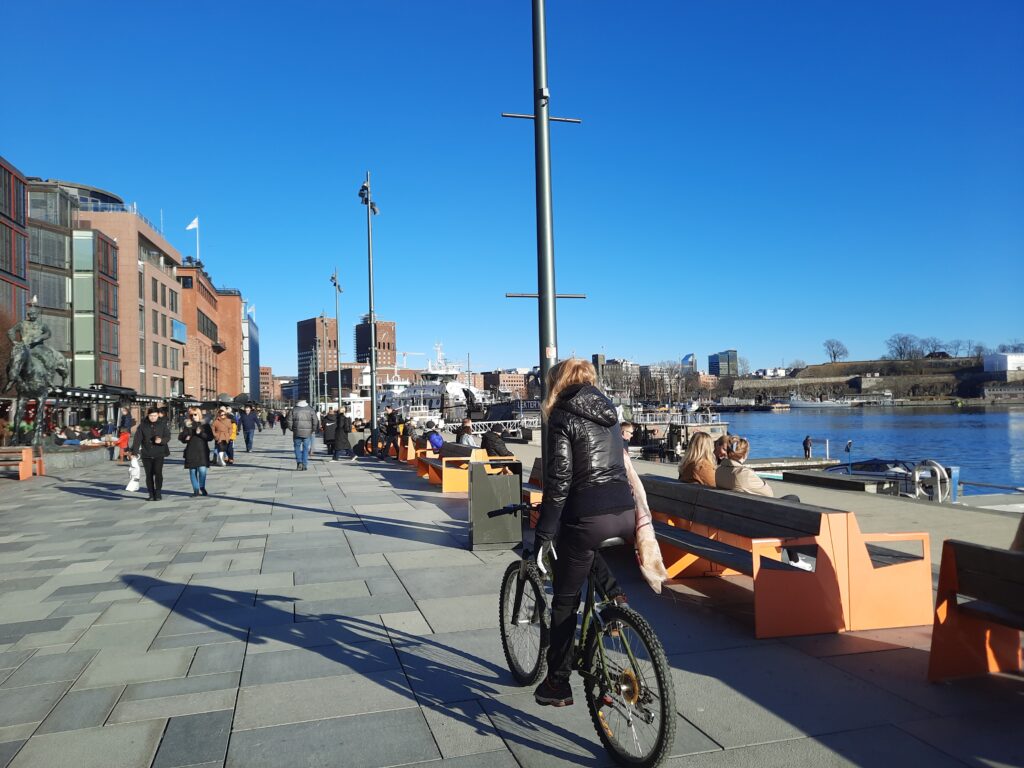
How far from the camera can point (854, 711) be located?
402cm

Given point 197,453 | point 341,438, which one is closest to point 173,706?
point 197,453

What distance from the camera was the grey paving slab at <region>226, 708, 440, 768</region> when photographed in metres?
3.59

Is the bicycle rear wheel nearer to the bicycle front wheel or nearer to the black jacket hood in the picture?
the bicycle front wheel

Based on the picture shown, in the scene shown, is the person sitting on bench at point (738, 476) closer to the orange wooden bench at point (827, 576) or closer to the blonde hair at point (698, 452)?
the blonde hair at point (698, 452)

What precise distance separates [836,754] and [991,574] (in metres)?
1.42

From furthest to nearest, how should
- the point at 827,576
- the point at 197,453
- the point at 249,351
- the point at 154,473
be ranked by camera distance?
the point at 249,351 < the point at 197,453 < the point at 154,473 < the point at 827,576

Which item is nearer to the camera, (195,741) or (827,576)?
(195,741)

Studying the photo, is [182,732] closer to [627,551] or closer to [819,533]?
[819,533]

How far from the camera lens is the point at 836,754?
139 inches

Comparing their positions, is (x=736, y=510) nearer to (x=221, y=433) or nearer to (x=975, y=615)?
(x=975, y=615)

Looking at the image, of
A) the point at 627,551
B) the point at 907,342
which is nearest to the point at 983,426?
the point at 627,551

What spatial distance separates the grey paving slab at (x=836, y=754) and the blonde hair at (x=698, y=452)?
165 inches

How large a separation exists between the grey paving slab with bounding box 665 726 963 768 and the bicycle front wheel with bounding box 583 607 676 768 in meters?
0.27

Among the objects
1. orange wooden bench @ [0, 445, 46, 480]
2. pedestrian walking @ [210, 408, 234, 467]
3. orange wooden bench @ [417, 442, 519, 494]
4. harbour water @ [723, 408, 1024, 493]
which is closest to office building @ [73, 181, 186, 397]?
pedestrian walking @ [210, 408, 234, 467]
